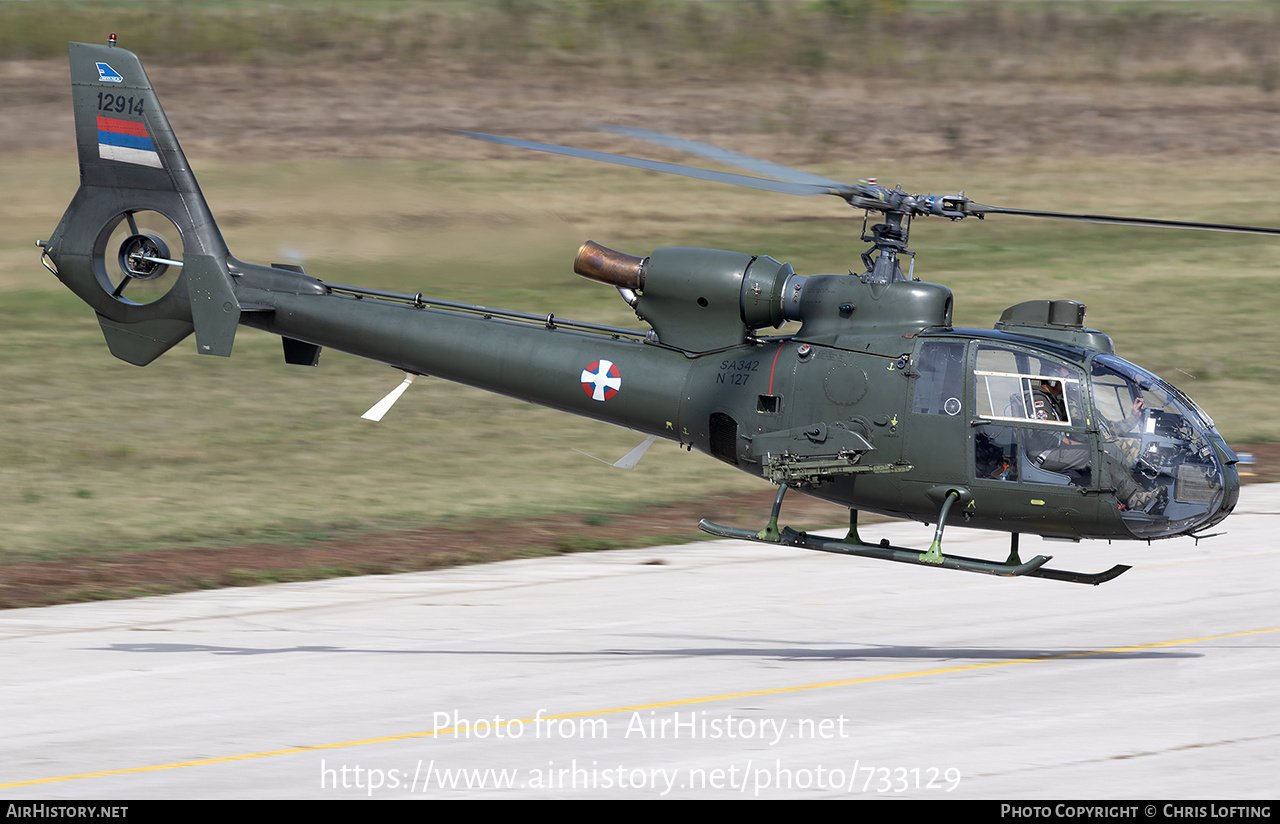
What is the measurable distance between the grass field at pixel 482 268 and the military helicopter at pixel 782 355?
242 cm

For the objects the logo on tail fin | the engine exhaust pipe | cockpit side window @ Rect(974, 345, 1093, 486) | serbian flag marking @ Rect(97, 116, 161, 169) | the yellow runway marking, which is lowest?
the yellow runway marking

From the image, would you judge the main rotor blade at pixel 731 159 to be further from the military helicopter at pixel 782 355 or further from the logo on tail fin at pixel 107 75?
the logo on tail fin at pixel 107 75

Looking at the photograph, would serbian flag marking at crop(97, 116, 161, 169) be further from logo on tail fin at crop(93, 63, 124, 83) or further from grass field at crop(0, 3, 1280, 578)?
grass field at crop(0, 3, 1280, 578)

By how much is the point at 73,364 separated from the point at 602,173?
1816 centimetres

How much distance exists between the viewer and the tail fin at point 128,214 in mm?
15109

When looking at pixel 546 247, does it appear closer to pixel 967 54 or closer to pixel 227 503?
pixel 227 503

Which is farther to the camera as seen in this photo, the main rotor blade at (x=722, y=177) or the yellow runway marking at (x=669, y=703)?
the main rotor blade at (x=722, y=177)

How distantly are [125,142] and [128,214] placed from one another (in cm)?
73

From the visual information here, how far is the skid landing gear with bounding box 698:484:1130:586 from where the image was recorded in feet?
40.4

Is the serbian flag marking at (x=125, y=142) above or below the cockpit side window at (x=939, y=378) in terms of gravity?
above

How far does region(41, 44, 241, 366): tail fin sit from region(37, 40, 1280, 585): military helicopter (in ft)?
0.07

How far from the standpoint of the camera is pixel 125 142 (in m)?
15.2

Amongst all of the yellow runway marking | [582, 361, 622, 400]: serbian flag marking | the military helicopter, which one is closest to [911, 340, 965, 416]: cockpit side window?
the military helicopter

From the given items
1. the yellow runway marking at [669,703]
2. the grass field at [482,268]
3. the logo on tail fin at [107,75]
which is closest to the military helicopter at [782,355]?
the logo on tail fin at [107,75]
